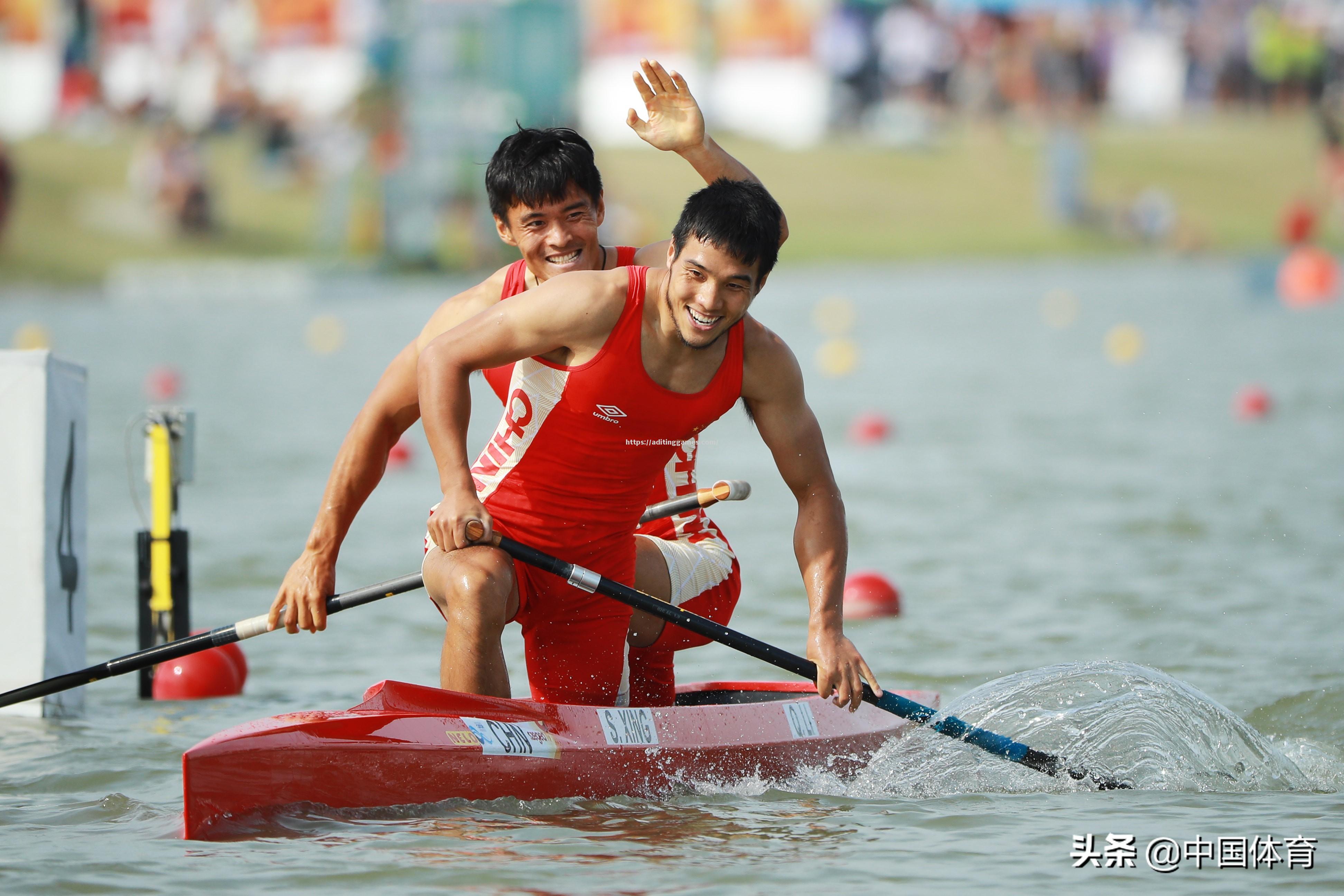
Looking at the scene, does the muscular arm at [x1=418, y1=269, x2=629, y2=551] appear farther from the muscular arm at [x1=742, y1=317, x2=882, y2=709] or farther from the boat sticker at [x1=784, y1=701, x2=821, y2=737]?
the boat sticker at [x1=784, y1=701, x2=821, y2=737]

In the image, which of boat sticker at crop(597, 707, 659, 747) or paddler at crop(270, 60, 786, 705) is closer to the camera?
paddler at crop(270, 60, 786, 705)

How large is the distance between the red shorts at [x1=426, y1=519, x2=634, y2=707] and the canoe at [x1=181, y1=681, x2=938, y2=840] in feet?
0.87

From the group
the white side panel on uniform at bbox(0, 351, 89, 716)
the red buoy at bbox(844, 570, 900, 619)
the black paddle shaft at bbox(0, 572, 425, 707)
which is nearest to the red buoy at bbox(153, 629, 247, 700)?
the white side panel on uniform at bbox(0, 351, 89, 716)

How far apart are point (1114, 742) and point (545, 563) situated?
2050mm

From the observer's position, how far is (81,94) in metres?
43.7

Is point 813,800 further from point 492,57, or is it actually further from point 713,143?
point 492,57

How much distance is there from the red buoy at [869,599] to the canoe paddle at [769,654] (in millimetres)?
2722

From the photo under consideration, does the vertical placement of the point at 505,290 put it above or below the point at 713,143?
below

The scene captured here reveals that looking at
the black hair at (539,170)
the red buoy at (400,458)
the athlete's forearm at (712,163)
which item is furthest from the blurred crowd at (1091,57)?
the black hair at (539,170)

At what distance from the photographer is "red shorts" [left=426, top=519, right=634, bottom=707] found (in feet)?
15.8

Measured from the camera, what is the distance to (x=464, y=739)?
4.45 m

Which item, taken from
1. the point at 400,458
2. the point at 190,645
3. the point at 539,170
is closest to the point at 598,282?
the point at 539,170

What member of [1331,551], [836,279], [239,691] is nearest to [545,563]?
→ [239,691]

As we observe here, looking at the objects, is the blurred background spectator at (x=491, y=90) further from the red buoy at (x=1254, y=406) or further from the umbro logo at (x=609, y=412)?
the umbro logo at (x=609, y=412)
